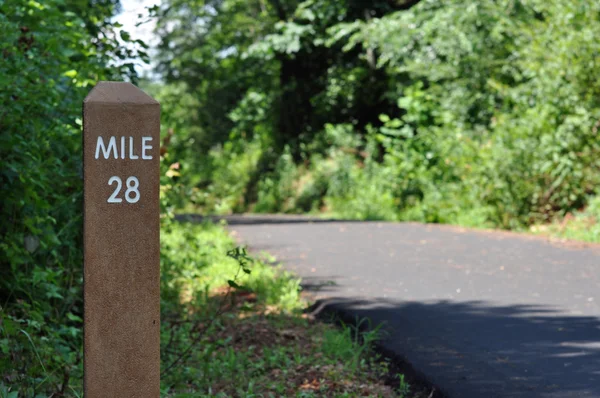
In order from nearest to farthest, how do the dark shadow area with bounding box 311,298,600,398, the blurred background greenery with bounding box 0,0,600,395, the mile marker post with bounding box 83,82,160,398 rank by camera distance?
1. the mile marker post with bounding box 83,82,160,398
2. the dark shadow area with bounding box 311,298,600,398
3. the blurred background greenery with bounding box 0,0,600,395

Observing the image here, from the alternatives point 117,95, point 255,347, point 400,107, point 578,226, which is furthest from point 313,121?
point 117,95

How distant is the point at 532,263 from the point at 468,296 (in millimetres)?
2588

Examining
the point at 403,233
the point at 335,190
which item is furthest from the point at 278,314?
the point at 335,190

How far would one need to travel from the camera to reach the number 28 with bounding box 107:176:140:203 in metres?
3.83

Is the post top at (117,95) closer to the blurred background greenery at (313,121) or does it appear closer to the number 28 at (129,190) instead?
the number 28 at (129,190)

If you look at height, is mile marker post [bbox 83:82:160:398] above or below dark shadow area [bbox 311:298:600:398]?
above

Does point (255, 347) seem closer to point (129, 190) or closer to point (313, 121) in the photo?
point (129, 190)

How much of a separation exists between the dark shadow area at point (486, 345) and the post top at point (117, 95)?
9.12 feet

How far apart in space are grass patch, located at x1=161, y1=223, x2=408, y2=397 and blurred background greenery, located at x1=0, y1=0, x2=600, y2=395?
0.76 metres

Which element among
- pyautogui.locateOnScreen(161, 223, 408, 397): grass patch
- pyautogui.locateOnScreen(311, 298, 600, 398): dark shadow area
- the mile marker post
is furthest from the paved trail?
the mile marker post

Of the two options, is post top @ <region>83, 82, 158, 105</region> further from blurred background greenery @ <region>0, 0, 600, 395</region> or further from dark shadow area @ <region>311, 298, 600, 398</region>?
dark shadow area @ <region>311, 298, 600, 398</region>

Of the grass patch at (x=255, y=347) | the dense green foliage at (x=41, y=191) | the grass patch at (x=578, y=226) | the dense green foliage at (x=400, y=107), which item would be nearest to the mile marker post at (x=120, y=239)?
the dense green foliage at (x=41, y=191)

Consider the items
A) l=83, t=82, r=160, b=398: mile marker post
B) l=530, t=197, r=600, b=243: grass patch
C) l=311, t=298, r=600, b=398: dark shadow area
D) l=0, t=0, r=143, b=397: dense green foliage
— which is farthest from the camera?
l=530, t=197, r=600, b=243: grass patch

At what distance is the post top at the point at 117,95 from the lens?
12.6ft
